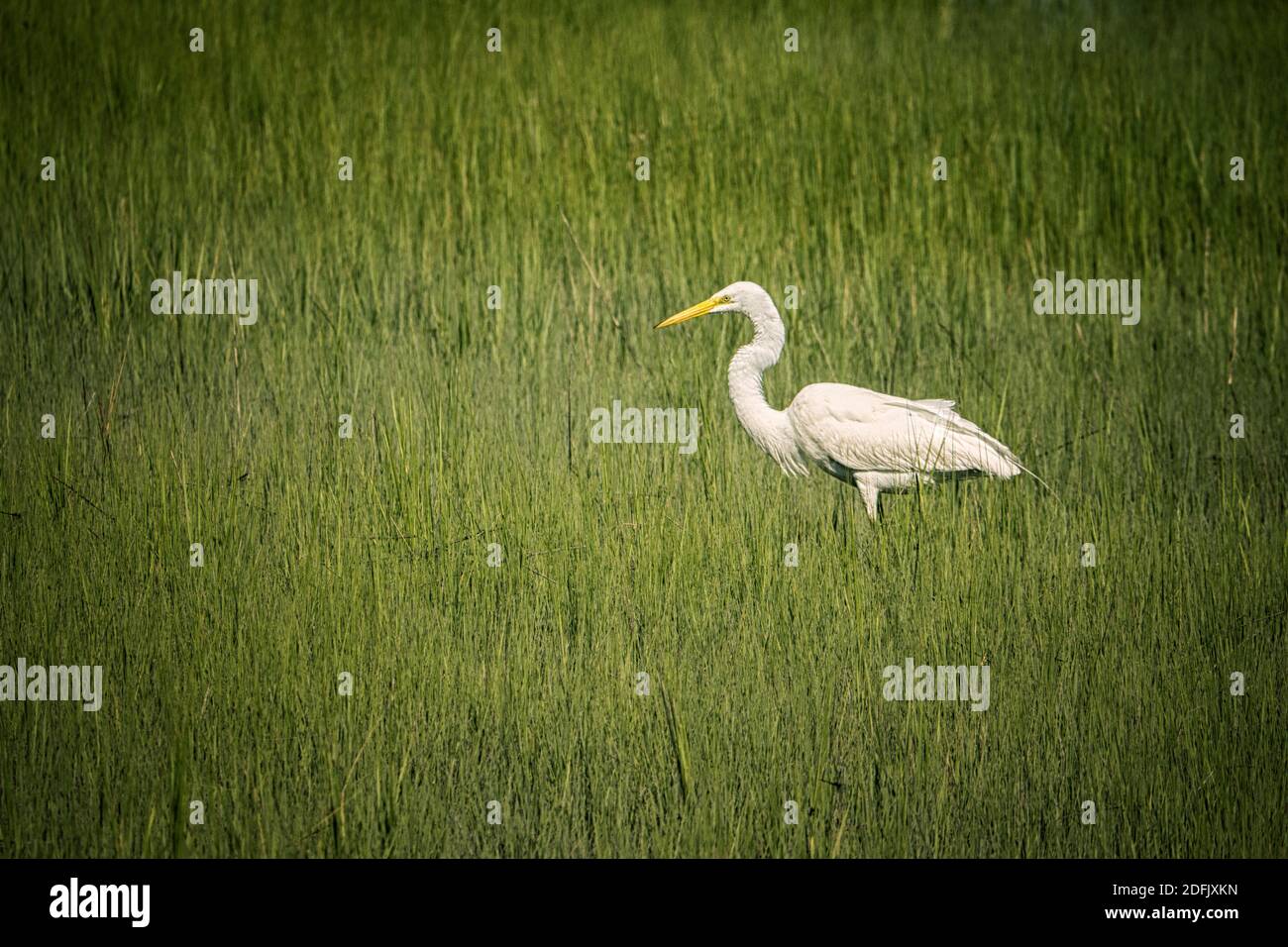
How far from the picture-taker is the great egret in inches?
238

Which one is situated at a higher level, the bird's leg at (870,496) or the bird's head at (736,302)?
the bird's head at (736,302)

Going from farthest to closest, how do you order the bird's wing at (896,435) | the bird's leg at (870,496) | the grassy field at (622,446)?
the bird's leg at (870,496), the bird's wing at (896,435), the grassy field at (622,446)

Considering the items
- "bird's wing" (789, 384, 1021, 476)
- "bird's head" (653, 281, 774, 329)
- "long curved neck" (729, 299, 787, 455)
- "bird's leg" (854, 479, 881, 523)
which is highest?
"bird's head" (653, 281, 774, 329)

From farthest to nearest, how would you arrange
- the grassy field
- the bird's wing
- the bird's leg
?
the bird's leg < the bird's wing < the grassy field

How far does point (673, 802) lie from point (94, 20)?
911 cm

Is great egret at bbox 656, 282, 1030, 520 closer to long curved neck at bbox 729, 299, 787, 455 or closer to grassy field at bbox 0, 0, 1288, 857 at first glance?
long curved neck at bbox 729, 299, 787, 455

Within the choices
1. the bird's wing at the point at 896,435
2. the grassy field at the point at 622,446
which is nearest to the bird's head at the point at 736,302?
the bird's wing at the point at 896,435

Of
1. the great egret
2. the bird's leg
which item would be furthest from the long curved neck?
the bird's leg

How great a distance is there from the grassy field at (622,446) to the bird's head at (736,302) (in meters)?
0.64

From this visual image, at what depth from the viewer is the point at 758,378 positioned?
21.3 ft

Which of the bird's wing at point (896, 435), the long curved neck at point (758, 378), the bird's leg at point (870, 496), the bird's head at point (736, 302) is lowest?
the bird's leg at point (870, 496)

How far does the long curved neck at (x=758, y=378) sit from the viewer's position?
6348 millimetres

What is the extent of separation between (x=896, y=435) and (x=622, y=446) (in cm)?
121

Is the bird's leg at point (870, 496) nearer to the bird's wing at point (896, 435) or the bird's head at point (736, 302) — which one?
the bird's wing at point (896, 435)
